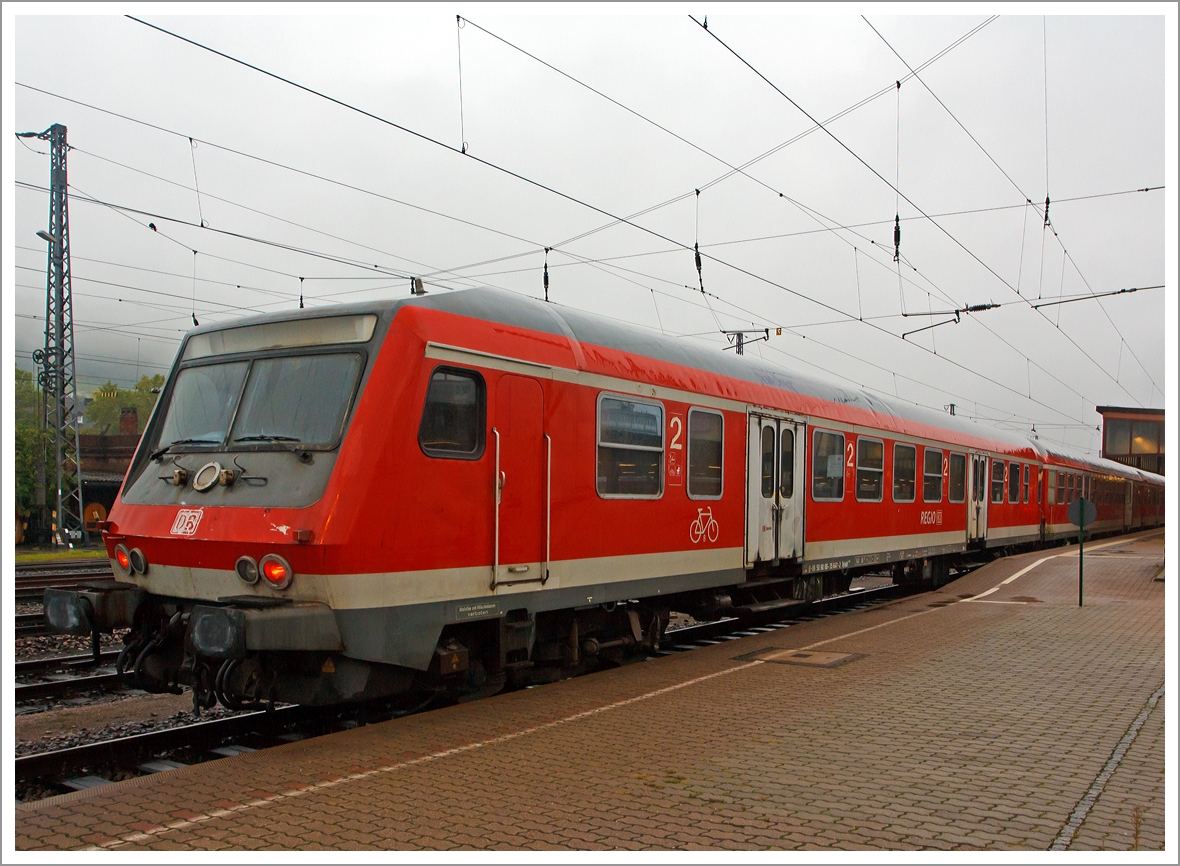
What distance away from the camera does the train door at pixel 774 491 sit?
1159 centimetres

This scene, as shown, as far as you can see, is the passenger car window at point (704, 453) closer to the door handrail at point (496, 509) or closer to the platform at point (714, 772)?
the platform at point (714, 772)

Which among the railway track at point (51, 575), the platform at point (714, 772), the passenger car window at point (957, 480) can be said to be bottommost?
the railway track at point (51, 575)

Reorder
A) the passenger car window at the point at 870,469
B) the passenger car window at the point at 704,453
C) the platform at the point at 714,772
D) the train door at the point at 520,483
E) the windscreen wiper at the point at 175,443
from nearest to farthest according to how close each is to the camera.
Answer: the platform at the point at 714,772
the windscreen wiper at the point at 175,443
the train door at the point at 520,483
the passenger car window at the point at 704,453
the passenger car window at the point at 870,469

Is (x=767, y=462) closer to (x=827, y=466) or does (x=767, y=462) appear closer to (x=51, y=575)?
(x=827, y=466)

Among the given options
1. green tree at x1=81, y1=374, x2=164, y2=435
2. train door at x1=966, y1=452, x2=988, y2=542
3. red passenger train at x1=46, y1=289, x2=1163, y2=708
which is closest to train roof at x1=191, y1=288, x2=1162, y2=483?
red passenger train at x1=46, y1=289, x2=1163, y2=708

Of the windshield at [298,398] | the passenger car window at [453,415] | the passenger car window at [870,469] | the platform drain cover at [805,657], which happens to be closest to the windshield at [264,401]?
the windshield at [298,398]

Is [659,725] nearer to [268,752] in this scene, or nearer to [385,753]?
[385,753]

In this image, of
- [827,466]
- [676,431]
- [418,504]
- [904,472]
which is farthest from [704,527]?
[904,472]

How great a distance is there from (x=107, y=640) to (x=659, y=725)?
889 cm

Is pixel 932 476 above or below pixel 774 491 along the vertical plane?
above

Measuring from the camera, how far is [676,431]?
9.99 m

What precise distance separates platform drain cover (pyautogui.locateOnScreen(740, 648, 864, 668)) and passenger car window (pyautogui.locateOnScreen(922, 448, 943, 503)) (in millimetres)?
7920

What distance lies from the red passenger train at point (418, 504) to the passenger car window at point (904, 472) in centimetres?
580

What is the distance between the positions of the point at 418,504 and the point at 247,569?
48.9 inches
